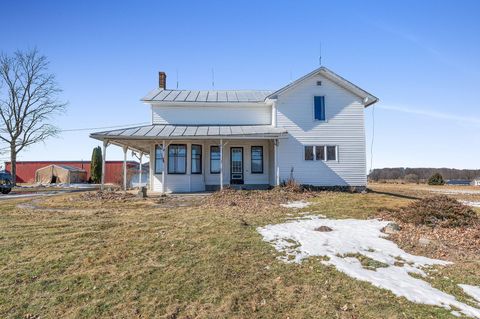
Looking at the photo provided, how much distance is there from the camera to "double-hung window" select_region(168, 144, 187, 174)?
19.3m

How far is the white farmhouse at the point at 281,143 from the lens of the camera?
63.4 feet

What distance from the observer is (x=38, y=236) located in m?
8.52

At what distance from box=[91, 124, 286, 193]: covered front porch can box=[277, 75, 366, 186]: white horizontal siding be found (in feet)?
3.75

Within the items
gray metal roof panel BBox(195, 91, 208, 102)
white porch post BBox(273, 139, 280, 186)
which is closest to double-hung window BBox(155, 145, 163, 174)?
gray metal roof panel BBox(195, 91, 208, 102)

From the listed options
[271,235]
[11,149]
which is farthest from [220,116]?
[11,149]

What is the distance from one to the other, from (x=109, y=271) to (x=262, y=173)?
15.3 metres

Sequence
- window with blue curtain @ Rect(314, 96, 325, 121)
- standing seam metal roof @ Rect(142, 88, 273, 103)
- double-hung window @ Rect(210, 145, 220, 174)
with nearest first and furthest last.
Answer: window with blue curtain @ Rect(314, 96, 325, 121)
double-hung window @ Rect(210, 145, 220, 174)
standing seam metal roof @ Rect(142, 88, 273, 103)

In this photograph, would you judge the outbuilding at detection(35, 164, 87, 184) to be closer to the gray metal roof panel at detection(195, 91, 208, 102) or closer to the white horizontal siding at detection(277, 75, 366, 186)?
the gray metal roof panel at detection(195, 91, 208, 102)

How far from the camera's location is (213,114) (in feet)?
69.4

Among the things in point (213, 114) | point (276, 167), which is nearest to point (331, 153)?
point (276, 167)

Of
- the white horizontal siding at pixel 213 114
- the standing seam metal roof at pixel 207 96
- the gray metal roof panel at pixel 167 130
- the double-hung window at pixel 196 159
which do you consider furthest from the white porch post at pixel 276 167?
the gray metal roof panel at pixel 167 130

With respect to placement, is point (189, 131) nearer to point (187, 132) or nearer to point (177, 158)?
point (187, 132)

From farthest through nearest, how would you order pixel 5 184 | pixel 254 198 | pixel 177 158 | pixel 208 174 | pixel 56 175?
pixel 56 175 < pixel 5 184 < pixel 208 174 < pixel 177 158 < pixel 254 198

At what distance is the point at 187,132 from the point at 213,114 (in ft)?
10.7
